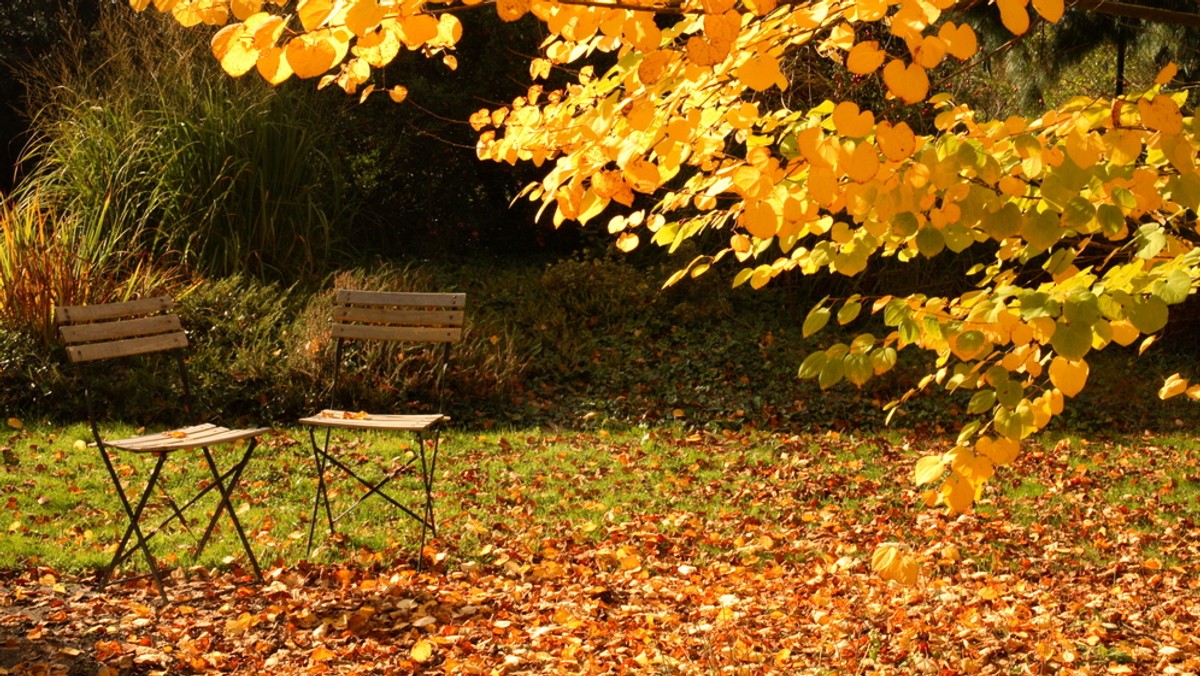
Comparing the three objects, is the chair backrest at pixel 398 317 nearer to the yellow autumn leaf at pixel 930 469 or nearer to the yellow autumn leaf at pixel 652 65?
the yellow autumn leaf at pixel 652 65

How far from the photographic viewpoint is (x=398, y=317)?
4590mm

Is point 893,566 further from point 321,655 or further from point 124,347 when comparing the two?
point 124,347

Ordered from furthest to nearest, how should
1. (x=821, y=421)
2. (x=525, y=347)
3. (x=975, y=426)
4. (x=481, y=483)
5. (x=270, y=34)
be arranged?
(x=525, y=347), (x=821, y=421), (x=481, y=483), (x=975, y=426), (x=270, y=34)

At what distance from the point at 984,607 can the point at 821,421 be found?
339 cm

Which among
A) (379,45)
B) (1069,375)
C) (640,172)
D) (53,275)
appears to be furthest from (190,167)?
(1069,375)

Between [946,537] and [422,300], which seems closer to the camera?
[422,300]

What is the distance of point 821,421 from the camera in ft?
23.7

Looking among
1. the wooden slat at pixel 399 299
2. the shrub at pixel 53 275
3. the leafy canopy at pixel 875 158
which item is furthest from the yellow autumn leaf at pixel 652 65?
the shrub at pixel 53 275

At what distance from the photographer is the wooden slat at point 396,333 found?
4.47 metres

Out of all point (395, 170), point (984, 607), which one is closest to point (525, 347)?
point (395, 170)

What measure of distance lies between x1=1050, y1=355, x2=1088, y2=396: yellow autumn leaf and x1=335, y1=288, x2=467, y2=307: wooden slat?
2.76 meters

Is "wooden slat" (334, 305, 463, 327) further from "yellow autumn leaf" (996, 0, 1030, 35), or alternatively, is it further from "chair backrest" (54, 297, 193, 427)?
"yellow autumn leaf" (996, 0, 1030, 35)

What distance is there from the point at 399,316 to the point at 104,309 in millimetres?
1102

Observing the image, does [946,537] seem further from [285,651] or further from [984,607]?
[285,651]
